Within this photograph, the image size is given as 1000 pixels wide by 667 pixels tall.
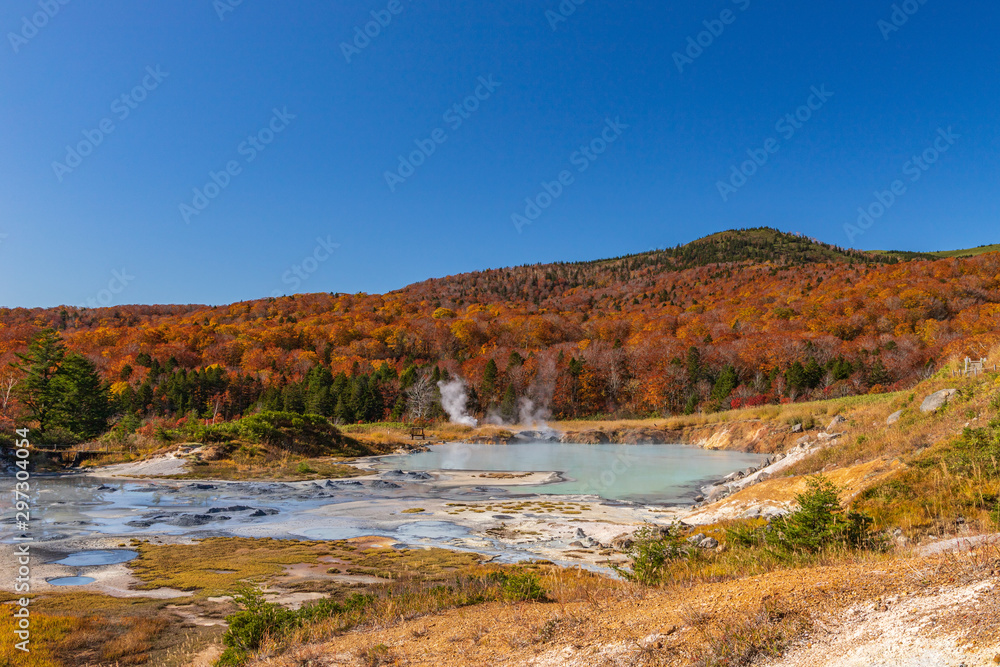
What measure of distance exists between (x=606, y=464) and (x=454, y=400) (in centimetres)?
3887

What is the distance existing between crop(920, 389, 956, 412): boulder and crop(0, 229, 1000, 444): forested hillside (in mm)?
36184

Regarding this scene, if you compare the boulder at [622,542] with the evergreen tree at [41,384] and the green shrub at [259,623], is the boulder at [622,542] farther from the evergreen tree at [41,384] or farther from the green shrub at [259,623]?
the evergreen tree at [41,384]

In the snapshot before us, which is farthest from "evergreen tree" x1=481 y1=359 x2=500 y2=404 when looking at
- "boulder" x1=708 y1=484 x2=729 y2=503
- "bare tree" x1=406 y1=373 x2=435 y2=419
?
"boulder" x1=708 y1=484 x2=729 y2=503

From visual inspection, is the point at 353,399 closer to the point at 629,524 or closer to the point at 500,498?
the point at 500,498

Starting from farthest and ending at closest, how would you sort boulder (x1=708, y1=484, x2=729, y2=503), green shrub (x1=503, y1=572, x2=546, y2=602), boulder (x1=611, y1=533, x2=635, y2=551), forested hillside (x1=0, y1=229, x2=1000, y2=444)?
forested hillside (x1=0, y1=229, x2=1000, y2=444), boulder (x1=708, y1=484, x2=729, y2=503), boulder (x1=611, y1=533, x2=635, y2=551), green shrub (x1=503, y1=572, x2=546, y2=602)

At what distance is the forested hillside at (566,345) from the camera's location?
62.3 metres

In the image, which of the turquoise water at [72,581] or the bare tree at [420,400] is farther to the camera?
the bare tree at [420,400]

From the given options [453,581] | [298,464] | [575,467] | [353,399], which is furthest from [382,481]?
[353,399]

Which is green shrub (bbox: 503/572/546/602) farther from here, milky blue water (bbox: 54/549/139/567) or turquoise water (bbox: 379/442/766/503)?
turquoise water (bbox: 379/442/766/503)

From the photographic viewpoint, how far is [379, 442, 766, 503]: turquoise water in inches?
844

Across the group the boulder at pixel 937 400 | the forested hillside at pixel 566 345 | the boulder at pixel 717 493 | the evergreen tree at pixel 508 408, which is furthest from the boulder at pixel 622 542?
the evergreen tree at pixel 508 408

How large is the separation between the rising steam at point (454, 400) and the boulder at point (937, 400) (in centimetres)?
5260

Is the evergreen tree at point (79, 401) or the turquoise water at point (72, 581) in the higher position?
the evergreen tree at point (79, 401)

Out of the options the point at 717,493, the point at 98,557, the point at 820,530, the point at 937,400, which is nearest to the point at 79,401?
the point at 98,557
